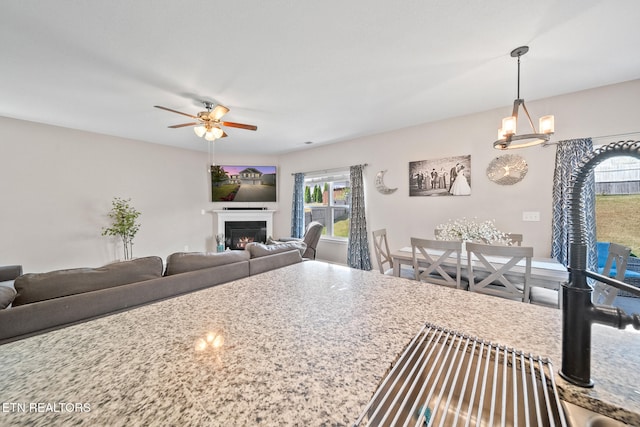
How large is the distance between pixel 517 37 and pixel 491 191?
1902mm

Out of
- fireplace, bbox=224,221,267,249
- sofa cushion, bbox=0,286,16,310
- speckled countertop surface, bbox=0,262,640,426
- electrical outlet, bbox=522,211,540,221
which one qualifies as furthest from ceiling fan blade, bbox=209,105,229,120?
electrical outlet, bbox=522,211,540,221

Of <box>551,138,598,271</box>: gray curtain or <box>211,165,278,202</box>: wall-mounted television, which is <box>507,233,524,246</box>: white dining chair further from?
<box>211,165,278,202</box>: wall-mounted television

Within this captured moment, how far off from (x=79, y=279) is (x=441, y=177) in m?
3.98

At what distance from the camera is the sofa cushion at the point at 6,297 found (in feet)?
3.91

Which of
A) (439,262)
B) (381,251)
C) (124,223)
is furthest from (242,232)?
(439,262)

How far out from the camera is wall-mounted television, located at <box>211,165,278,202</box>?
5.61 m

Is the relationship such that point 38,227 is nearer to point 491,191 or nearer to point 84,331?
point 84,331

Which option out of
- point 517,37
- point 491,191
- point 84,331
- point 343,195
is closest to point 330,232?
point 343,195

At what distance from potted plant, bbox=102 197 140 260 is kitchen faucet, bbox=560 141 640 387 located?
5.33 meters

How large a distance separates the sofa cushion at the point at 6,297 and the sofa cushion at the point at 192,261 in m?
0.70

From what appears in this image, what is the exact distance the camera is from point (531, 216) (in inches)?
116

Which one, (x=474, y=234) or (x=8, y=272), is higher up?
(x=474, y=234)

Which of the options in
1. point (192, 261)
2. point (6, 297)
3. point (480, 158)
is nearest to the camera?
point (6, 297)

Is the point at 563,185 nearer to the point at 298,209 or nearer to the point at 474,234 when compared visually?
the point at 474,234
